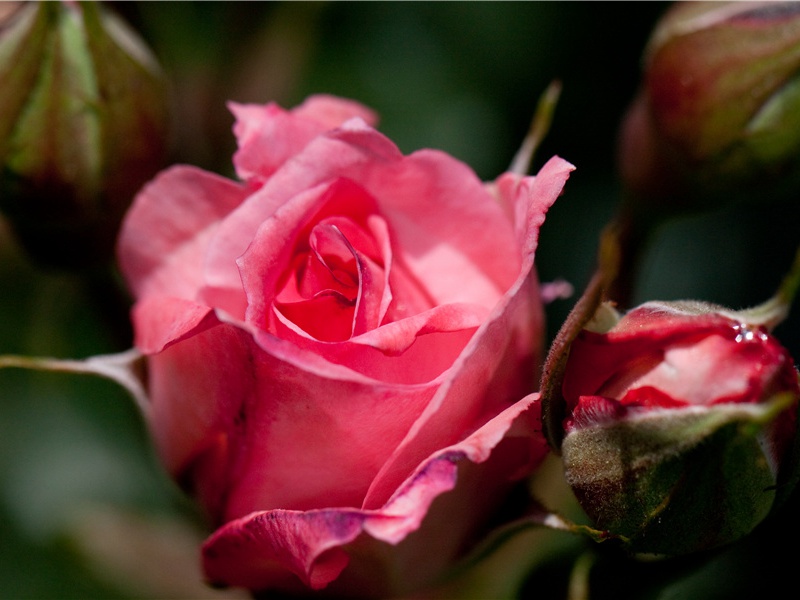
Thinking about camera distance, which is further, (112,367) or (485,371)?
(112,367)

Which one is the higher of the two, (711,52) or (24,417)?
(711,52)

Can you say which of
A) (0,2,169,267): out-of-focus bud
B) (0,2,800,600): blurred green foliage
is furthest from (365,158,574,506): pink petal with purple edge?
(0,2,800,600): blurred green foliage

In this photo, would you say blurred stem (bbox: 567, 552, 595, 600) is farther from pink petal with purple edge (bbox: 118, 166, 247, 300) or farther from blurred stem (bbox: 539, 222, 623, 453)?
pink petal with purple edge (bbox: 118, 166, 247, 300)

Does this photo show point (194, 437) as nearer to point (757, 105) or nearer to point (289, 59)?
point (757, 105)

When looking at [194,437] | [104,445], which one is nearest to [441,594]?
[194,437]

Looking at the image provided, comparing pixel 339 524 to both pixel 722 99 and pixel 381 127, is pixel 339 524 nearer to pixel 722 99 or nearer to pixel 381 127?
pixel 722 99

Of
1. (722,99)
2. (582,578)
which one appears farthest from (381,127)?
(582,578)

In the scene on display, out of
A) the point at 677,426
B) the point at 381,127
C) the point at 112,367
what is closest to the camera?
the point at 677,426
